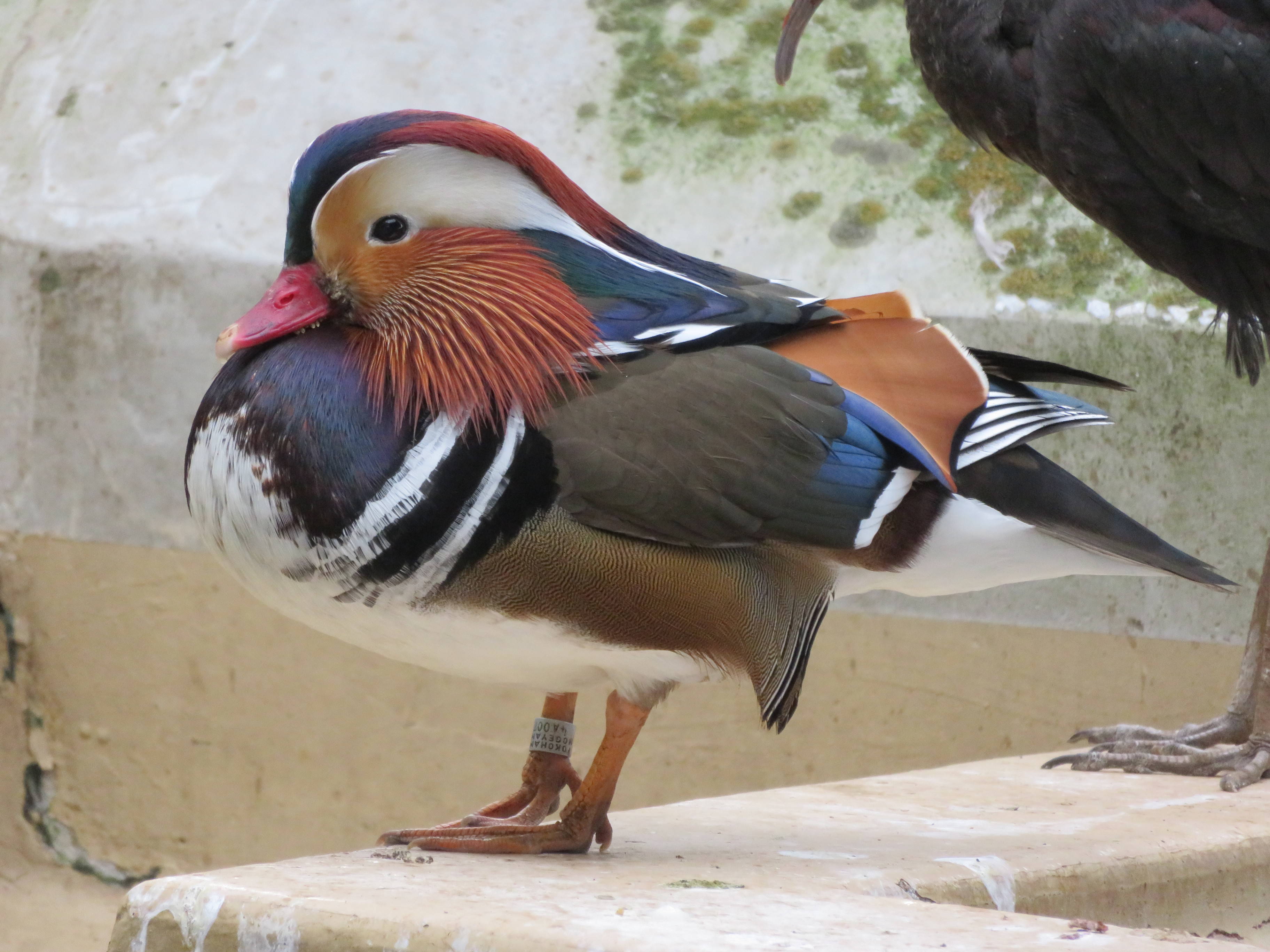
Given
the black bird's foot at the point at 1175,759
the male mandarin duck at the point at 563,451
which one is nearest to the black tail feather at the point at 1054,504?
the male mandarin duck at the point at 563,451

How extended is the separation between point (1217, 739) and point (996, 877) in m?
1.13

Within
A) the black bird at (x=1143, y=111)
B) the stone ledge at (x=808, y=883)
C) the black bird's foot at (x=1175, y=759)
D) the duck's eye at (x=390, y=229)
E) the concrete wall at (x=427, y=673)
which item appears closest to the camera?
the stone ledge at (x=808, y=883)

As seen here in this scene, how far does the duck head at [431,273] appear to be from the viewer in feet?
4.76

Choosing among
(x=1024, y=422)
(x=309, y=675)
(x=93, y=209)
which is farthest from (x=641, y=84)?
(x=1024, y=422)

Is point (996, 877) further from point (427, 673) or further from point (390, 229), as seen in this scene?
point (427, 673)

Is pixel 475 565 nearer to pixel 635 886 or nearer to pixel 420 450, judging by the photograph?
pixel 420 450

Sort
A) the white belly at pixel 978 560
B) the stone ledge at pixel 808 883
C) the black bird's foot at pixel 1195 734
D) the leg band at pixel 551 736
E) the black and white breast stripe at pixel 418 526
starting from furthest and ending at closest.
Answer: the black bird's foot at pixel 1195 734, the leg band at pixel 551 736, the white belly at pixel 978 560, the black and white breast stripe at pixel 418 526, the stone ledge at pixel 808 883

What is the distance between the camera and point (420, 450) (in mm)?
1421

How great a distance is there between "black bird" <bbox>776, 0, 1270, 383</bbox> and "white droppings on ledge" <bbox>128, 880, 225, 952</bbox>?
1664mm

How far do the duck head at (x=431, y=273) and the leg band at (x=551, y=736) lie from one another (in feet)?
1.45

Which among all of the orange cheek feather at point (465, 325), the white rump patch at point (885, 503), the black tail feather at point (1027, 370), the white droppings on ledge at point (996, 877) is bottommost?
the white droppings on ledge at point (996, 877)

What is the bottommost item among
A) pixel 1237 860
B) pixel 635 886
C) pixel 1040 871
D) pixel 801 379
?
pixel 1237 860

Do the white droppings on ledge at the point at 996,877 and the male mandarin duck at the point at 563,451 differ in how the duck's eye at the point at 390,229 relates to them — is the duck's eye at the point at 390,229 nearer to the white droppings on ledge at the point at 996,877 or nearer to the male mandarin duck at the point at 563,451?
the male mandarin duck at the point at 563,451

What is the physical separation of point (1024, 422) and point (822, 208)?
1722 mm
